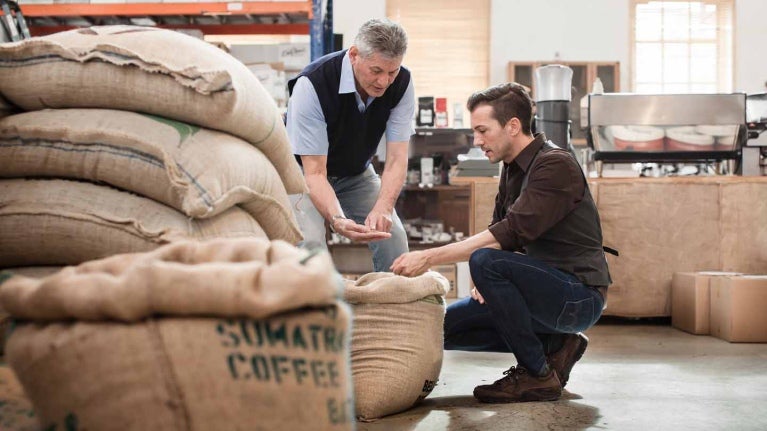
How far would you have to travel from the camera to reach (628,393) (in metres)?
2.58

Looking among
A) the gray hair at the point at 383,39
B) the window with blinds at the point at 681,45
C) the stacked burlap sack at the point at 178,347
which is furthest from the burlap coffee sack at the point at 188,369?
the window with blinds at the point at 681,45

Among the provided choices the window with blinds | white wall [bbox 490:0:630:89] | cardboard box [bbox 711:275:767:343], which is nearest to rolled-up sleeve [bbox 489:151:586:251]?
cardboard box [bbox 711:275:767:343]

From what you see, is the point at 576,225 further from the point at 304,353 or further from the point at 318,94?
the point at 304,353

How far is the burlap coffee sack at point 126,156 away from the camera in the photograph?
1522 mm

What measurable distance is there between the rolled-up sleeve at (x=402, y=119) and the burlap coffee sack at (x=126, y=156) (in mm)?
1231

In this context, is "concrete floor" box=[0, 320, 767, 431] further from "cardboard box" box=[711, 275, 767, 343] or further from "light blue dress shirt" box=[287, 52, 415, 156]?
"light blue dress shirt" box=[287, 52, 415, 156]

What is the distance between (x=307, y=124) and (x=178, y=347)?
1.75 m

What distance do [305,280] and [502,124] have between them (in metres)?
1.72

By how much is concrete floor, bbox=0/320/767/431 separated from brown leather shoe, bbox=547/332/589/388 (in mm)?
74

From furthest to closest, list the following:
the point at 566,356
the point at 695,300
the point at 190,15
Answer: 1. the point at 190,15
2. the point at 695,300
3. the point at 566,356

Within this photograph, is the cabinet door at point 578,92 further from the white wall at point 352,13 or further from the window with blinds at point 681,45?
the white wall at point 352,13

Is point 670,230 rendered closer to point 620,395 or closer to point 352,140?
point 620,395

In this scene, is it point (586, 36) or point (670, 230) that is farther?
point (586, 36)

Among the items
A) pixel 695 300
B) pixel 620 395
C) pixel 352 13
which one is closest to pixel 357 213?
pixel 620 395
